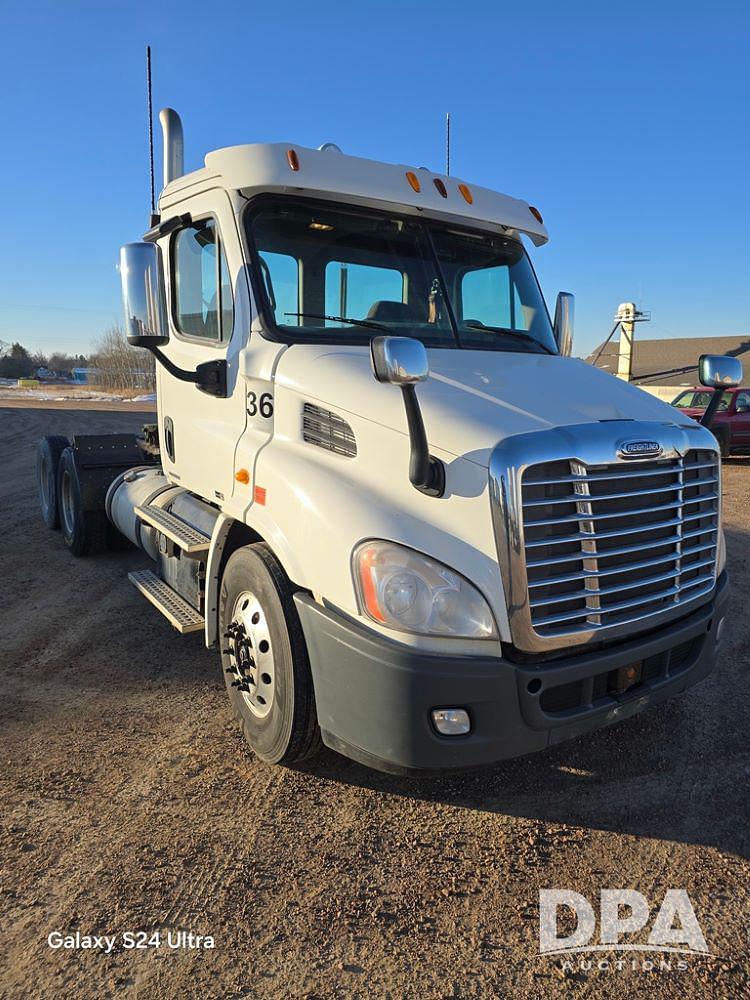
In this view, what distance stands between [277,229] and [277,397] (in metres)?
0.98

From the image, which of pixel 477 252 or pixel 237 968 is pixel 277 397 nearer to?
pixel 477 252

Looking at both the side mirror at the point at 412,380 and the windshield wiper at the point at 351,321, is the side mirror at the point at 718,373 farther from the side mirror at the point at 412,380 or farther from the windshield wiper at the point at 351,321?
the side mirror at the point at 412,380

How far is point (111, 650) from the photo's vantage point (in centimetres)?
476

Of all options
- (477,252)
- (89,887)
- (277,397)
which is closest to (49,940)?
(89,887)

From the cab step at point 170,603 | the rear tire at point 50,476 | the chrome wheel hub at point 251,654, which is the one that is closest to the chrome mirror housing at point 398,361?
the chrome wheel hub at point 251,654

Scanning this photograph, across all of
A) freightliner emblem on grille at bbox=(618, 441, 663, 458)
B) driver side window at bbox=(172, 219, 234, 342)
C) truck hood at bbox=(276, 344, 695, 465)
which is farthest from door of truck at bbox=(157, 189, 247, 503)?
freightliner emblem on grille at bbox=(618, 441, 663, 458)

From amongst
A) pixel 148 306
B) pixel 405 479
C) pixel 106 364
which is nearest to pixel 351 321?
pixel 148 306

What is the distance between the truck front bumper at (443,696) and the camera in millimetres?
2494

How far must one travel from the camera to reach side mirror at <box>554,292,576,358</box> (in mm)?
4664

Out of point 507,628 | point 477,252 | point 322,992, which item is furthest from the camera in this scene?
point 477,252

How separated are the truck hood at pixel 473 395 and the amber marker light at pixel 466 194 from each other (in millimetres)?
1025

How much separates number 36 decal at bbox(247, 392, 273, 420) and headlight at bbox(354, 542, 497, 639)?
4.00 feet

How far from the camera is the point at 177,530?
4320 millimetres

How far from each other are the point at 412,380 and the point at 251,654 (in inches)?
63.9
